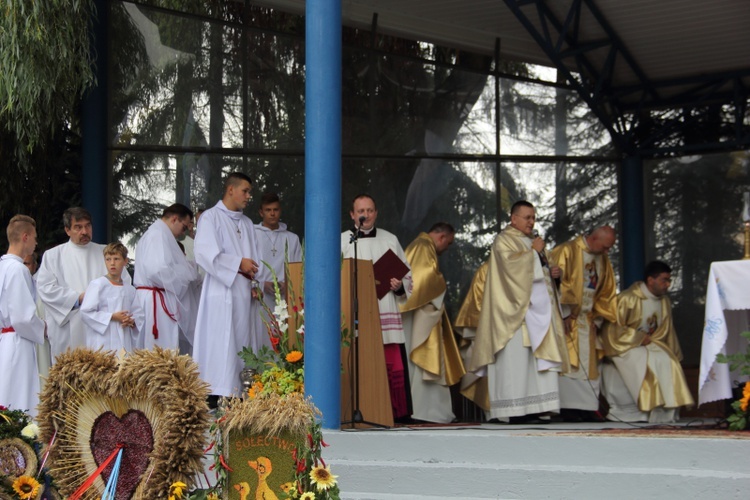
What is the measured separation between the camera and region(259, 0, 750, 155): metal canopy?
11.2 meters

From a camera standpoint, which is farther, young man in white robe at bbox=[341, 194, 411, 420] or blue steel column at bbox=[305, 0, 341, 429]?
young man in white robe at bbox=[341, 194, 411, 420]

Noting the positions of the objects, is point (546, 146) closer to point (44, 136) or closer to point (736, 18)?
point (736, 18)

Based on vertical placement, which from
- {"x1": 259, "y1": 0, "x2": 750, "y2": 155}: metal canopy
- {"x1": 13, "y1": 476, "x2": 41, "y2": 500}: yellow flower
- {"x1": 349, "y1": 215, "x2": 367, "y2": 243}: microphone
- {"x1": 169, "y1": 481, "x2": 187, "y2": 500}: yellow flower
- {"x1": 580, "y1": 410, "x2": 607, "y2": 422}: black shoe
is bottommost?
{"x1": 580, "y1": 410, "x2": 607, "y2": 422}: black shoe

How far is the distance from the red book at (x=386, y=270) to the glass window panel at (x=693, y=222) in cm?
501

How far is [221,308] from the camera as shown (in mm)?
8602

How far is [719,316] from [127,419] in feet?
14.6

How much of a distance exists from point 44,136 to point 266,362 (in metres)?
4.17

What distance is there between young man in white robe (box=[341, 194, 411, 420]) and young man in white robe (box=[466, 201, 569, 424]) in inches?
25.9

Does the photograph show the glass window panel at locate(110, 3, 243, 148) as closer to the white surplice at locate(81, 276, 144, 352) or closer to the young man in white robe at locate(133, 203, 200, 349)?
the young man in white robe at locate(133, 203, 200, 349)

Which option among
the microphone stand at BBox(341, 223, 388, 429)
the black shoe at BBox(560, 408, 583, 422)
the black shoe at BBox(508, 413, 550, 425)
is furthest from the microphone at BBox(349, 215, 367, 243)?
the black shoe at BBox(560, 408, 583, 422)

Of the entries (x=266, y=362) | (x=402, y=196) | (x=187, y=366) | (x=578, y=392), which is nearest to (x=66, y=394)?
(x=187, y=366)

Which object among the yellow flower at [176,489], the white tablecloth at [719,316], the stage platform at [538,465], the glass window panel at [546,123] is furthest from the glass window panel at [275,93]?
the yellow flower at [176,489]

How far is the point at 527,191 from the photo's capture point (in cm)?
1247

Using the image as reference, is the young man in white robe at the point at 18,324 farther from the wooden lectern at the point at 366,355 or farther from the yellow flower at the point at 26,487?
the yellow flower at the point at 26,487
